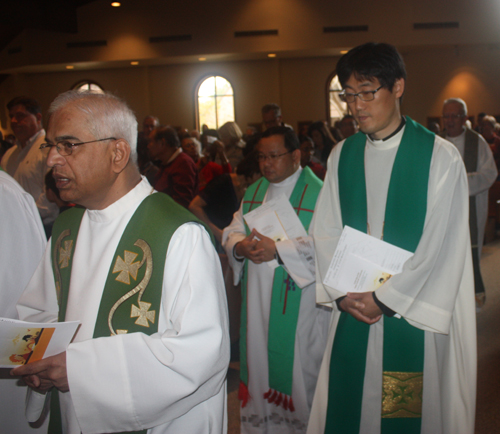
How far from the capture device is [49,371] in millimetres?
1250

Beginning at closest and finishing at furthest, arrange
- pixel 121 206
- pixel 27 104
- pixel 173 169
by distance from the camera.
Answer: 1. pixel 121 206
2. pixel 27 104
3. pixel 173 169

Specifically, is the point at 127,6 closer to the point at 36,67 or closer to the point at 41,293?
the point at 36,67

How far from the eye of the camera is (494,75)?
14.1 m

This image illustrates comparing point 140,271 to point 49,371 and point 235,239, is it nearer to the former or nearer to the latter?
point 49,371

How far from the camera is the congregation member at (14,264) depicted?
1.93 meters

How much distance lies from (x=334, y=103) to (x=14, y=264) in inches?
545

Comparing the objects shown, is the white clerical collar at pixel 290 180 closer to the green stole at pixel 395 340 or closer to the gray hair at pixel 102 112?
the green stole at pixel 395 340

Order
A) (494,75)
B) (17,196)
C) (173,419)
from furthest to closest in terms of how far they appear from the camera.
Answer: (494,75) → (17,196) → (173,419)

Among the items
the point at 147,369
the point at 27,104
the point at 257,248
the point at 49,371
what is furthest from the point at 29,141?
the point at 147,369

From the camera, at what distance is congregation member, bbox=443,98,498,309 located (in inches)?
172

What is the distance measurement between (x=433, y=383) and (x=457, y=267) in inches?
19.9

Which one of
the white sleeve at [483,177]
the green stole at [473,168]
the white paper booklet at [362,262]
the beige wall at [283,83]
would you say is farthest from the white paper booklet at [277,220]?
the beige wall at [283,83]

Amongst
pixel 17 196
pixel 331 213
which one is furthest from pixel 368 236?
pixel 17 196

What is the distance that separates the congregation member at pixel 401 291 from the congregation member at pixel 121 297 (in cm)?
78
